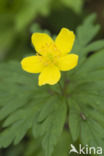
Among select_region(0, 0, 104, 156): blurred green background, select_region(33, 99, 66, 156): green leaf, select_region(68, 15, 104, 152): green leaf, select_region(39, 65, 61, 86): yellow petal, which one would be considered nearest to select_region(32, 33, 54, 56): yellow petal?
select_region(39, 65, 61, 86): yellow petal

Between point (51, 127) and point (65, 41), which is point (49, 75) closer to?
point (65, 41)

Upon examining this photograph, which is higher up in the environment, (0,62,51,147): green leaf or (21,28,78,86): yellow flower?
(21,28,78,86): yellow flower

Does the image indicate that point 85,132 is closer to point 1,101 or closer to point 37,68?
point 37,68

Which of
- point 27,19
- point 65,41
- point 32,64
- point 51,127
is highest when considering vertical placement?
point 27,19

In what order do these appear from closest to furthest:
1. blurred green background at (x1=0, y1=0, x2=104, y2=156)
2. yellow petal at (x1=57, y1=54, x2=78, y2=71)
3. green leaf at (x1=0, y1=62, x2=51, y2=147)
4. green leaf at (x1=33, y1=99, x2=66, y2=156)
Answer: yellow petal at (x1=57, y1=54, x2=78, y2=71) < green leaf at (x1=33, y1=99, x2=66, y2=156) < green leaf at (x1=0, y1=62, x2=51, y2=147) < blurred green background at (x1=0, y1=0, x2=104, y2=156)

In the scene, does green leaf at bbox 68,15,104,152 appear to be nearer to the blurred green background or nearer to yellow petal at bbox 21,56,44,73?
yellow petal at bbox 21,56,44,73

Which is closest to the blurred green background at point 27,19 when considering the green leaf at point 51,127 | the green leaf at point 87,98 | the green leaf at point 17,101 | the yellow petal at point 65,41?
the green leaf at point 17,101

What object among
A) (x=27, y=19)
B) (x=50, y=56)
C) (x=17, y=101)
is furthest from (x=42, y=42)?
(x=27, y=19)
